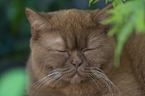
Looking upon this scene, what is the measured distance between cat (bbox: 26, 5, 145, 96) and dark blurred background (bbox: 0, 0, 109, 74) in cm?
125

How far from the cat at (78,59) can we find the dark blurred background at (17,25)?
125cm

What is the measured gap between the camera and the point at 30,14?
1405 millimetres

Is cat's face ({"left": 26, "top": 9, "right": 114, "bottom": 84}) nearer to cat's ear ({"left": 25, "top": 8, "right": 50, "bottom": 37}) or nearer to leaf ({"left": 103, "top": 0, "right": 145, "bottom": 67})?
cat's ear ({"left": 25, "top": 8, "right": 50, "bottom": 37})

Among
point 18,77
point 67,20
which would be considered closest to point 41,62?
point 67,20

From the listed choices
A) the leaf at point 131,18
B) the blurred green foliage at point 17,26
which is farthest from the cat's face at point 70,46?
the blurred green foliage at point 17,26

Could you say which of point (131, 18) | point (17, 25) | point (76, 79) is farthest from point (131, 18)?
point (17, 25)

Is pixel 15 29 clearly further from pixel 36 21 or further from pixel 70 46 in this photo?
pixel 70 46

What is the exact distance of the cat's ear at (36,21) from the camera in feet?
4.53

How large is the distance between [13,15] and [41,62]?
1457 mm

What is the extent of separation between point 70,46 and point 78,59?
107 millimetres

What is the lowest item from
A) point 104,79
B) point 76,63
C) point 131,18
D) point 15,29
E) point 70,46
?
point 104,79

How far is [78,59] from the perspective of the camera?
4.28 feet

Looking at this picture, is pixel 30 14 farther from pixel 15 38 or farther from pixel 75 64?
pixel 15 38

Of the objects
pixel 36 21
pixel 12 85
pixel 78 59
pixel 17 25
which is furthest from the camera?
pixel 17 25
